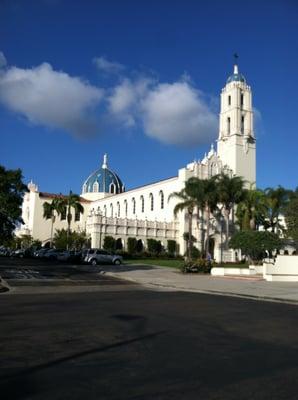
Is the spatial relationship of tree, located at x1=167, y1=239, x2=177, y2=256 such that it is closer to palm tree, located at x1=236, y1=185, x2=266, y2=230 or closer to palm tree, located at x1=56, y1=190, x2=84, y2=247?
palm tree, located at x1=56, y1=190, x2=84, y2=247

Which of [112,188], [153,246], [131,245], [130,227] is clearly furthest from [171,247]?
[112,188]

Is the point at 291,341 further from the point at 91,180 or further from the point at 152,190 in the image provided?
the point at 91,180

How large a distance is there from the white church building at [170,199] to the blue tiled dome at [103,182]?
6012mm

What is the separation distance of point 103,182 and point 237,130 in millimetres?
37105

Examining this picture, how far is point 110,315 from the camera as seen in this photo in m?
12.0

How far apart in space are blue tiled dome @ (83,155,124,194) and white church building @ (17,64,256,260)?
601 centimetres

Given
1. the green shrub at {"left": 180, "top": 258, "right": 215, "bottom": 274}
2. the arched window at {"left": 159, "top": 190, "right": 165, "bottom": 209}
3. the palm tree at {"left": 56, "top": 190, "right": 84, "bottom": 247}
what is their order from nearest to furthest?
the green shrub at {"left": 180, "top": 258, "right": 215, "bottom": 274}, the palm tree at {"left": 56, "top": 190, "right": 84, "bottom": 247}, the arched window at {"left": 159, "top": 190, "right": 165, "bottom": 209}

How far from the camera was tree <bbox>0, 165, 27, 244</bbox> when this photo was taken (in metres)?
29.8

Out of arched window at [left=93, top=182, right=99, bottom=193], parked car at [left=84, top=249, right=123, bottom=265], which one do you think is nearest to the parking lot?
parked car at [left=84, top=249, right=123, bottom=265]

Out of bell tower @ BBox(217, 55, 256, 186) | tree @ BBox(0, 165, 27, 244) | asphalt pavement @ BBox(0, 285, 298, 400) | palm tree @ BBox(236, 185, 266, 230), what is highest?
bell tower @ BBox(217, 55, 256, 186)

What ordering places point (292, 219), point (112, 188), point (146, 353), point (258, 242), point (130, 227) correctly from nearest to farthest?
point (146, 353), point (258, 242), point (292, 219), point (130, 227), point (112, 188)

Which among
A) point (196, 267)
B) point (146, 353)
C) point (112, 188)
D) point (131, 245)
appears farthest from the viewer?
point (112, 188)

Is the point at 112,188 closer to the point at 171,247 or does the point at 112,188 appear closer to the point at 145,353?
the point at 171,247

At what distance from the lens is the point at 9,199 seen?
2991cm
